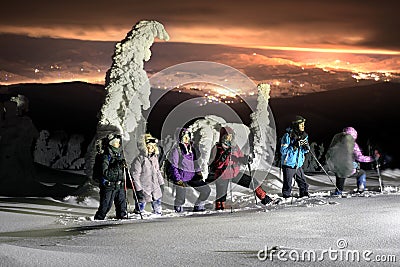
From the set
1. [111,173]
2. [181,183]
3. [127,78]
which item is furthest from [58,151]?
[111,173]

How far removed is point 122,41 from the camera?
22.0 meters

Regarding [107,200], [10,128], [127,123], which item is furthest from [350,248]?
[10,128]

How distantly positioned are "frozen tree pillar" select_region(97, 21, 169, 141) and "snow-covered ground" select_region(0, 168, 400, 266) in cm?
744

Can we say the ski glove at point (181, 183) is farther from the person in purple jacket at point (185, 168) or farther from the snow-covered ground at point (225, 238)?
A: the snow-covered ground at point (225, 238)

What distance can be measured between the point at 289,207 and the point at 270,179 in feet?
58.3

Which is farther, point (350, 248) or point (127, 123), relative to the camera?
point (127, 123)

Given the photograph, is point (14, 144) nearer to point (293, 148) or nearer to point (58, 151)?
point (293, 148)

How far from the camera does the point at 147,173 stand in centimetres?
1534

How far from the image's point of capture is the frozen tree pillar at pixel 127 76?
21.9 m

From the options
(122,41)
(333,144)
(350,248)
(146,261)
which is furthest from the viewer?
(122,41)

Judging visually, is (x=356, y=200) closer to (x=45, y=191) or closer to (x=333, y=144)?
(x=333, y=144)

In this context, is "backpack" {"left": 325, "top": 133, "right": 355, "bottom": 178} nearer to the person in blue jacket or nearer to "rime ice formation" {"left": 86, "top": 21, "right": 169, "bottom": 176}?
the person in blue jacket

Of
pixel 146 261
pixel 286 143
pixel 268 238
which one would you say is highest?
pixel 286 143

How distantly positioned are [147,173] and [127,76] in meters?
7.21
